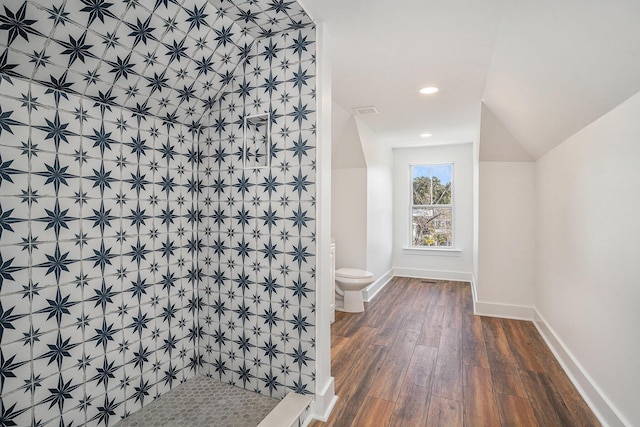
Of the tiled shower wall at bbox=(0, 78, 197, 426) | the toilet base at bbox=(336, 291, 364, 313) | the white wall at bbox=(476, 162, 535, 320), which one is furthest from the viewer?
the toilet base at bbox=(336, 291, 364, 313)

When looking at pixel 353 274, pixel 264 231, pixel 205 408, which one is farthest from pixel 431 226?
pixel 205 408

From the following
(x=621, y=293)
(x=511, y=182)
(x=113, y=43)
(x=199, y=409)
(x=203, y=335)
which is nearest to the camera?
(x=113, y=43)

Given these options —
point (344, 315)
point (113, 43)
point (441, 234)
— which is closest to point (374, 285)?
point (344, 315)

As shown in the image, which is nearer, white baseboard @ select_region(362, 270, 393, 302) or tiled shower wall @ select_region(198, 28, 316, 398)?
tiled shower wall @ select_region(198, 28, 316, 398)

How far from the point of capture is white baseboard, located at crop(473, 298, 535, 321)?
344 centimetres

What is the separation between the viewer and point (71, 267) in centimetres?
147

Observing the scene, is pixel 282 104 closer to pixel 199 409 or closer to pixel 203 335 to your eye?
pixel 203 335

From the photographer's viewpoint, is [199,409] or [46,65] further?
[199,409]

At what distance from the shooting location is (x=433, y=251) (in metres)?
5.45

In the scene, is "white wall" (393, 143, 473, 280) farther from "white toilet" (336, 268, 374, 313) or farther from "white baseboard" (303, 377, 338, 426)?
"white baseboard" (303, 377, 338, 426)

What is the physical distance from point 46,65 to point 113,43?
0.91 ft

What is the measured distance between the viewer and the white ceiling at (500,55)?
143 cm

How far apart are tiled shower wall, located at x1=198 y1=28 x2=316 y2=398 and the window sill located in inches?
163

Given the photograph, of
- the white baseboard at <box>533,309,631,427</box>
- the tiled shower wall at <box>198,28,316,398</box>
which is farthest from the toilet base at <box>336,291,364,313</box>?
the tiled shower wall at <box>198,28,316,398</box>
